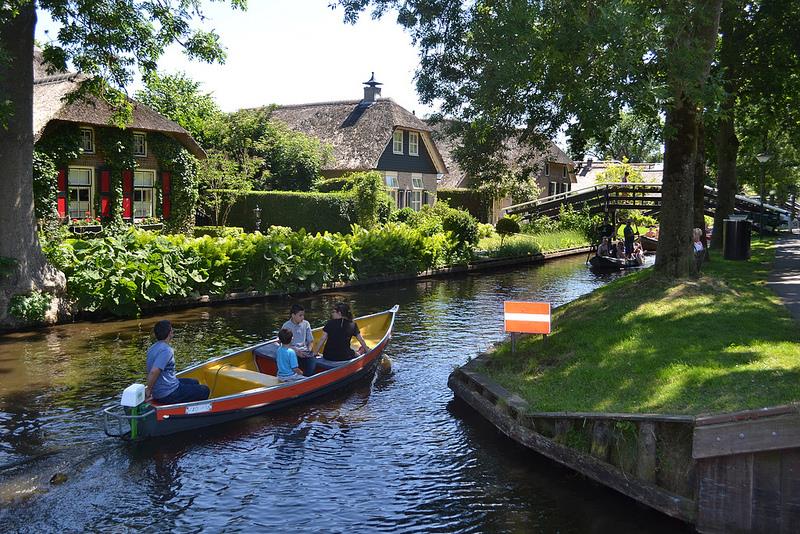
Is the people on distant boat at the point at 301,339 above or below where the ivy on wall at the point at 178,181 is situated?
below

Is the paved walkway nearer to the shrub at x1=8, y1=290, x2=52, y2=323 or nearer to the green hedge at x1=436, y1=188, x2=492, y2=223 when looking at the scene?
the shrub at x1=8, y1=290, x2=52, y2=323

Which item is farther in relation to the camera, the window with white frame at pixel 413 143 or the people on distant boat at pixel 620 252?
the window with white frame at pixel 413 143

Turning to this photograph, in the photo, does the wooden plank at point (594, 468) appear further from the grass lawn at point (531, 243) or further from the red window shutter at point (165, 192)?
the red window shutter at point (165, 192)

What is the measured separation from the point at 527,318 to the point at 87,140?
25458 mm

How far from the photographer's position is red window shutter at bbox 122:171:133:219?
3262cm

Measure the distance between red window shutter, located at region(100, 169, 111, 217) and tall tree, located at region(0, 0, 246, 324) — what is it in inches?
515

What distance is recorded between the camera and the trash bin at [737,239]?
22.8 meters

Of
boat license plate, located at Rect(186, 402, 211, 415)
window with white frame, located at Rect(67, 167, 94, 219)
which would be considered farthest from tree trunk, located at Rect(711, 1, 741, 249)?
window with white frame, located at Rect(67, 167, 94, 219)

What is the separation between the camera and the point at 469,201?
50969mm

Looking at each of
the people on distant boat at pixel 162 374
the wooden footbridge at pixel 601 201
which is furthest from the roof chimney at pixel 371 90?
the people on distant boat at pixel 162 374

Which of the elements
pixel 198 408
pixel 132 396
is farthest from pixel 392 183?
pixel 132 396

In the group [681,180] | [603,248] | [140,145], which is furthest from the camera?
[140,145]

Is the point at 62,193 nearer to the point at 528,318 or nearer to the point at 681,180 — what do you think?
the point at 528,318

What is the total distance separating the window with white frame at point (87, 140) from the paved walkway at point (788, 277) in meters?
26.5
